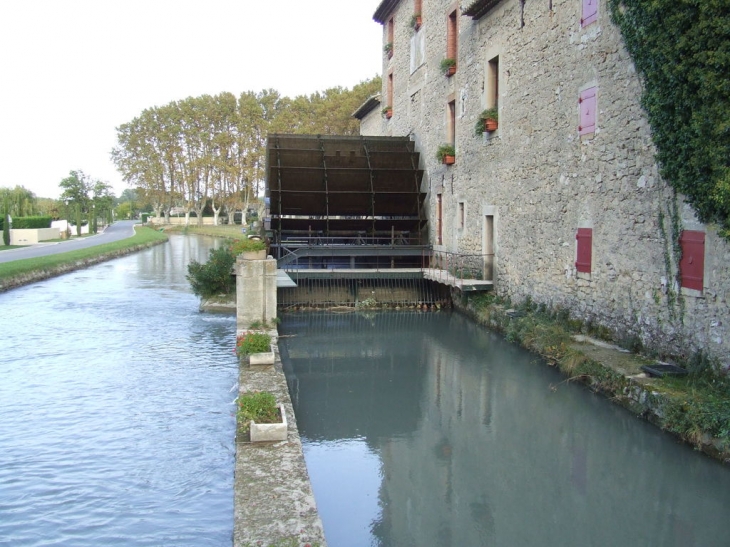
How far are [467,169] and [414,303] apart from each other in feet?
11.2

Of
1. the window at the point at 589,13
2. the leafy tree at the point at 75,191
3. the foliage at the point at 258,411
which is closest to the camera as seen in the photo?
the foliage at the point at 258,411

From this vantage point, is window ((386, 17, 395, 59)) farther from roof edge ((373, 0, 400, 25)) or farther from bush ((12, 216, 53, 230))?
bush ((12, 216, 53, 230))

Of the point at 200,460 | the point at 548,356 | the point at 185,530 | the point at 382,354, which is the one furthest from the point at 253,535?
the point at 382,354

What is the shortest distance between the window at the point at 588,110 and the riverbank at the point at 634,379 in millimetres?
2929

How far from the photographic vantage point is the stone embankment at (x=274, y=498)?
4.43 metres

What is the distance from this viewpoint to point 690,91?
721 centimetres

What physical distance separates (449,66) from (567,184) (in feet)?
22.7

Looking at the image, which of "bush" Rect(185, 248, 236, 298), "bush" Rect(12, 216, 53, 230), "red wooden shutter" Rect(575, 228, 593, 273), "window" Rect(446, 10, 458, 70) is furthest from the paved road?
"red wooden shutter" Rect(575, 228, 593, 273)

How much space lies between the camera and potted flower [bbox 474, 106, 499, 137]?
14062mm

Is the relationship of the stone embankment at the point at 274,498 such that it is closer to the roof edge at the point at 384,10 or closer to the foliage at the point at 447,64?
the foliage at the point at 447,64

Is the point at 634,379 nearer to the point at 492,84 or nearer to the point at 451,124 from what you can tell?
the point at 492,84

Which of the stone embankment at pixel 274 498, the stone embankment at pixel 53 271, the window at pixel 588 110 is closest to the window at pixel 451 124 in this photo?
the window at pixel 588 110

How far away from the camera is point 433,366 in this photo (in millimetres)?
11367

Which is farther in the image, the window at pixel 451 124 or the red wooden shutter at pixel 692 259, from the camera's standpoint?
the window at pixel 451 124
